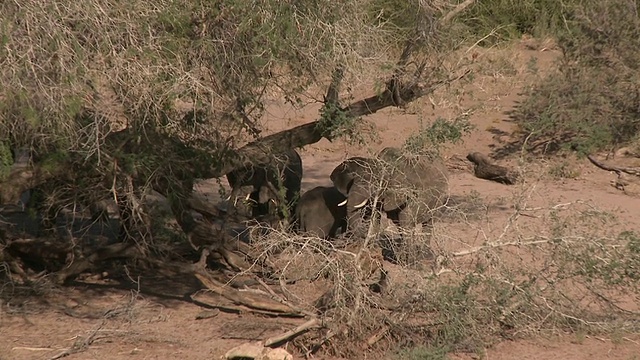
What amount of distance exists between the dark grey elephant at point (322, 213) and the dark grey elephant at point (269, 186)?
4.4 inches

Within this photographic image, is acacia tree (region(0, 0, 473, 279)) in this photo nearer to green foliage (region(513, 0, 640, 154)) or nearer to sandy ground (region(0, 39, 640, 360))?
sandy ground (region(0, 39, 640, 360))

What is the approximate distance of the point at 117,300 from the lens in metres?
7.86

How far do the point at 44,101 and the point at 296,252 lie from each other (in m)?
1.80

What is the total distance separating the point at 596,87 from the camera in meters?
13.0

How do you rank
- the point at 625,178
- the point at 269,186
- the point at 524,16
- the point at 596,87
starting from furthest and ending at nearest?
the point at 524,16 < the point at 596,87 < the point at 625,178 < the point at 269,186

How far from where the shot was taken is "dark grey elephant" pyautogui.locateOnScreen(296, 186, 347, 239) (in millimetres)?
8984

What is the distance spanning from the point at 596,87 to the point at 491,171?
5.81 ft

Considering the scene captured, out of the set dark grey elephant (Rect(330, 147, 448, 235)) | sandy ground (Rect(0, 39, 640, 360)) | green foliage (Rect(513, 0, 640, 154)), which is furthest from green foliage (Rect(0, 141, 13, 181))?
green foliage (Rect(513, 0, 640, 154))

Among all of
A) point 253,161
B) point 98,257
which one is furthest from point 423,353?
point 98,257

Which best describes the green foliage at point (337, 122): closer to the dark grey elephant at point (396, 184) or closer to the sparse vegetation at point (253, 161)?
the sparse vegetation at point (253, 161)

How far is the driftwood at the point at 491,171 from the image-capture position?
12109mm

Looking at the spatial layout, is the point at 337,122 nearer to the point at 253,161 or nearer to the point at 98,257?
the point at 253,161

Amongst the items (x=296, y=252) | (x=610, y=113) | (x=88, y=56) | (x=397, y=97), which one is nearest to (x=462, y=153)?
(x=610, y=113)

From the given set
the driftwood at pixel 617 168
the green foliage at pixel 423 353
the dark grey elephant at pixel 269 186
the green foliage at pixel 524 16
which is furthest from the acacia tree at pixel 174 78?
the green foliage at pixel 524 16
